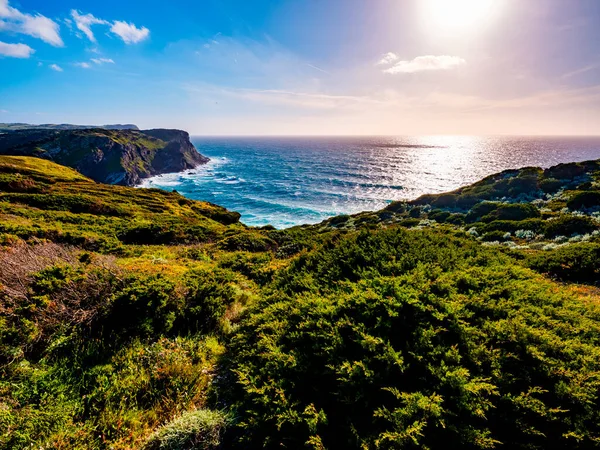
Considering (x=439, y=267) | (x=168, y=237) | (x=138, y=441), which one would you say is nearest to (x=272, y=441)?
(x=138, y=441)

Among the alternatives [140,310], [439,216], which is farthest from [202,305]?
[439,216]

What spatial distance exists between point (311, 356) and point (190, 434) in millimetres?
2133

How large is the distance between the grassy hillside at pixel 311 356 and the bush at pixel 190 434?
0.02 m

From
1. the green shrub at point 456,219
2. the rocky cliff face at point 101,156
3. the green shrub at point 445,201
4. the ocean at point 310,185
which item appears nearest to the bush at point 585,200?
the green shrub at point 456,219

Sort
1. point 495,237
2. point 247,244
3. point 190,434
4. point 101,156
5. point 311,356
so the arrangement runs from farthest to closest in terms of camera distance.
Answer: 1. point 101,156
2. point 495,237
3. point 247,244
4. point 311,356
5. point 190,434

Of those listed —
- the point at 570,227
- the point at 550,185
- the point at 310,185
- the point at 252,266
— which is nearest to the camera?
the point at 252,266

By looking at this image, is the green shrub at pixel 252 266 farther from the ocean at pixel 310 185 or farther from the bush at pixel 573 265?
the ocean at pixel 310 185

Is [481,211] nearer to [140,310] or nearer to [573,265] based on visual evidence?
[573,265]

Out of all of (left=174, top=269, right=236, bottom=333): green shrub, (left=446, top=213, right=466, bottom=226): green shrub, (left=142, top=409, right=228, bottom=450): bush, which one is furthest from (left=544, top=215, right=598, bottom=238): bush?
(left=142, top=409, right=228, bottom=450): bush

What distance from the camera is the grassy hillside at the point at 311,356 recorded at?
3.66 m

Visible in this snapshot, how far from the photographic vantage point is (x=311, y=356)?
189 inches

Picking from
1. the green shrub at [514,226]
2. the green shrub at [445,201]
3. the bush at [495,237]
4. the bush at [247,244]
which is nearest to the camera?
the bush at [247,244]

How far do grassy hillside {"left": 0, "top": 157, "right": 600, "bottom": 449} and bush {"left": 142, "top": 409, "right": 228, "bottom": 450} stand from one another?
0.02 meters

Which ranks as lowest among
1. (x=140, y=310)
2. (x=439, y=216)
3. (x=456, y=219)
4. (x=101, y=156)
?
(x=439, y=216)
